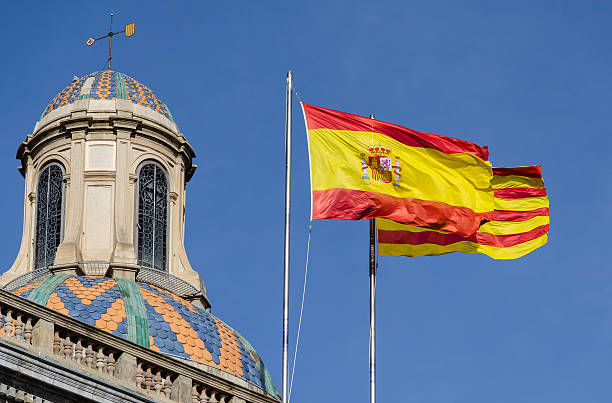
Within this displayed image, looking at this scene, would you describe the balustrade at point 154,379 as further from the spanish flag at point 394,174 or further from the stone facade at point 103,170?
the stone facade at point 103,170

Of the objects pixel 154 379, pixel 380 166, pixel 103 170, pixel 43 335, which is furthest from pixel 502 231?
pixel 103 170

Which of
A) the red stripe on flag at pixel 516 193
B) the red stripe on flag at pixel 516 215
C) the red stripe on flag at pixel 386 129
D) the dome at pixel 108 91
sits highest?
the dome at pixel 108 91

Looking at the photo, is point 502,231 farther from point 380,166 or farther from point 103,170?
point 103,170

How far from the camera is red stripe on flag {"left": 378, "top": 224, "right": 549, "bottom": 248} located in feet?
97.9

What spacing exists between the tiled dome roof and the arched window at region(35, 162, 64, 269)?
4006 millimetres

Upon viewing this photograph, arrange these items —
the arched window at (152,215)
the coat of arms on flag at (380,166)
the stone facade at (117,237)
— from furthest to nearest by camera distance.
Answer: the arched window at (152,215) < the stone facade at (117,237) < the coat of arms on flag at (380,166)

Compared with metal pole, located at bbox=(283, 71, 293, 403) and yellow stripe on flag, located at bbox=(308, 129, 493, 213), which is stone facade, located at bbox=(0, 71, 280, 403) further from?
metal pole, located at bbox=(283, 71, 293, 403)

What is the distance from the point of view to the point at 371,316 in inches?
1065

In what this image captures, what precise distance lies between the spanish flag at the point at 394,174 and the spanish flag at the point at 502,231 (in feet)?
2.35

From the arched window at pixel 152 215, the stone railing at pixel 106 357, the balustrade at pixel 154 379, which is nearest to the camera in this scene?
the stone railing at pixel 106 357

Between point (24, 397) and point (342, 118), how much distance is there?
34.4 feet

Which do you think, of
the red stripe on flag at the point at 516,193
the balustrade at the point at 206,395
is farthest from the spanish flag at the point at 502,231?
the balustrade at the point at 206,395

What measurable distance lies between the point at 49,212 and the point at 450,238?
16900 mm

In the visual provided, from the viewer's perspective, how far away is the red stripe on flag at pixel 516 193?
30516mm
